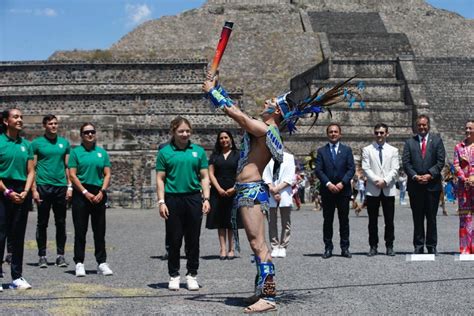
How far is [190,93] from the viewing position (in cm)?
3117

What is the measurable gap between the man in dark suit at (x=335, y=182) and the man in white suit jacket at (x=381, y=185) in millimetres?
338

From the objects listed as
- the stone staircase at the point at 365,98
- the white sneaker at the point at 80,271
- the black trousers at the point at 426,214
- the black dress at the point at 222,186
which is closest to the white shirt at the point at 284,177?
the black dress at the point at 222,186

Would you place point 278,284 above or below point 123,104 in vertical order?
below

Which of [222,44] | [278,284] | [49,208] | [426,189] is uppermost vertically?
[222,44]

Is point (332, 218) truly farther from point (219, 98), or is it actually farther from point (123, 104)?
point (123, 104)

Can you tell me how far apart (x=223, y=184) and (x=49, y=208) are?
2513 mm

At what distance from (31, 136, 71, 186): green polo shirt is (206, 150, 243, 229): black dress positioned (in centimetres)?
223

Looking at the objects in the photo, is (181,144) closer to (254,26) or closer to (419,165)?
(419,165)

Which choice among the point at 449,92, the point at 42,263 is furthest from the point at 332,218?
the point at 449,92

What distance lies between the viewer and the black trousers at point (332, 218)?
442 inches

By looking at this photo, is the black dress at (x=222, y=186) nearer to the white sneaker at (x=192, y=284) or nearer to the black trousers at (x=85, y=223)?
the black trousers at (x=85, y=223)

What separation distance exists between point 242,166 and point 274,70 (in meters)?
35.9

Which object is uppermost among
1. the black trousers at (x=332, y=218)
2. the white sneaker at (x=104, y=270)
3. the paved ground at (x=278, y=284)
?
the black trousers at (x=332, y=218)

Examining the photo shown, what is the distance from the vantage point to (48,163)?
10.8 meters
